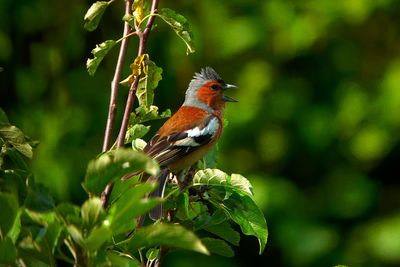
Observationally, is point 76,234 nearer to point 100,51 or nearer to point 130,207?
point 130,207

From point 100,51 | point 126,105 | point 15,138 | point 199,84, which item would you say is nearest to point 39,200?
point 15,138

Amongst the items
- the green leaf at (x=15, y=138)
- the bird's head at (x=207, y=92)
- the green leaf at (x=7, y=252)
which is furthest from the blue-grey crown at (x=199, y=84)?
the green leaf at (x=7, y=252)

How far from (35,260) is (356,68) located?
17.7ft

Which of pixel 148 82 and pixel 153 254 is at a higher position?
pixel 148 82

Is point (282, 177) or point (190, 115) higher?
point (190, 115)

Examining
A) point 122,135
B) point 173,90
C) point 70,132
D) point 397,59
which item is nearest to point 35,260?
point 122,135

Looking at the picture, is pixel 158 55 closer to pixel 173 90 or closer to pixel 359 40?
pixel 173 90

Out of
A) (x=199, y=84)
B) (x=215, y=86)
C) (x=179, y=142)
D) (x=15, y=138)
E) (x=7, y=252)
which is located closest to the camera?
(x=7, y=252)

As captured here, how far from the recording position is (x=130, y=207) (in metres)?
1.57

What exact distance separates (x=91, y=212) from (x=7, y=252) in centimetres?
15

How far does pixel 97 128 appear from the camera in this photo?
20.6ft

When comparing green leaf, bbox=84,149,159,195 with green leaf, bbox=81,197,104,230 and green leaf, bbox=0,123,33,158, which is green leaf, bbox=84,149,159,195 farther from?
green leaf, bbox=0,123,33,158

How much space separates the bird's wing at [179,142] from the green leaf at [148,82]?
3.94 ft

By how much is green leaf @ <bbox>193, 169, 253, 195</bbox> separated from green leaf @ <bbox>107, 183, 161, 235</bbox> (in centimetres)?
70
